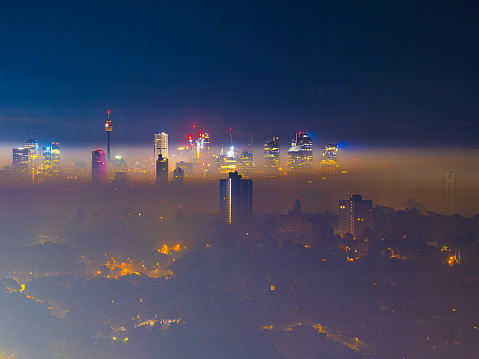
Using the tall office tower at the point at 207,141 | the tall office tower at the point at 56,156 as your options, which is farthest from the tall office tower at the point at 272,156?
the tall office tower at the point at 56,156

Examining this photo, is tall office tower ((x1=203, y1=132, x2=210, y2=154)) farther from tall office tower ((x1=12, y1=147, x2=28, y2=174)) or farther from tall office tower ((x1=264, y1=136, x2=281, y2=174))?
tall office tower ((x1=12, y1=147, x2=28, y2=174))

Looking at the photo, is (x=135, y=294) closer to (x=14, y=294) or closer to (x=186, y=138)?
(x=14, y=294)

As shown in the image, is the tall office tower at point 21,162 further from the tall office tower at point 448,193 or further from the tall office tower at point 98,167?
the tall office tower at point 448,193

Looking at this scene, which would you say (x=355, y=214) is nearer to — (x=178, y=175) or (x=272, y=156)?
(x=272, y=156)

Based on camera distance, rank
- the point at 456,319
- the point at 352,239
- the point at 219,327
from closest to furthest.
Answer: the point at 456,319
the point at 219,327
the point at 352,239

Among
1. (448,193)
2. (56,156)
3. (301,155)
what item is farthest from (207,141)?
(448,193)

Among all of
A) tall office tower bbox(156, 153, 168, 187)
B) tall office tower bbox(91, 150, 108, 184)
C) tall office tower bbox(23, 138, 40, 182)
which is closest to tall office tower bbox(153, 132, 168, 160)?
tall office tower bbox(156, 153, 168, 187)

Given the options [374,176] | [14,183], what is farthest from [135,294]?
[374,176]
